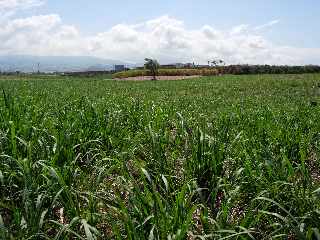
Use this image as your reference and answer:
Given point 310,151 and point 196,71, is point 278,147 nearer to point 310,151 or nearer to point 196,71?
point 310,151

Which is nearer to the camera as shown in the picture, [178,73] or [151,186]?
[151,186]

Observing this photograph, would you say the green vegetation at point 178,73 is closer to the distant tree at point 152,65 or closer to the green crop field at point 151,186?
the distant tree at point 152,65

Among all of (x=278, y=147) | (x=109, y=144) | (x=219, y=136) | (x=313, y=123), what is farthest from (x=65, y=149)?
(x=313, y=123)

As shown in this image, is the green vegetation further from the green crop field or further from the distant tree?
the green crop field

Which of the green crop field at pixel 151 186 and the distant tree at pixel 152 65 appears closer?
the green crop field at pixel 151 186

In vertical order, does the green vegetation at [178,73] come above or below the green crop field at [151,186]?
below

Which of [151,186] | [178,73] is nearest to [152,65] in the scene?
[178,73]

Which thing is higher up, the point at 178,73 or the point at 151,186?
the point at 151,186

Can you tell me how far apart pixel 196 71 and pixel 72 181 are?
8267 centimetres

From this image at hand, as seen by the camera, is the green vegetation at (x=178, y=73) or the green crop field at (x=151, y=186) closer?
the green crop field at (x=151, y=186)

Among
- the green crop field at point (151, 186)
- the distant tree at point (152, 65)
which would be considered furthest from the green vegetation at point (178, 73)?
the green crop field at point (151, 186)

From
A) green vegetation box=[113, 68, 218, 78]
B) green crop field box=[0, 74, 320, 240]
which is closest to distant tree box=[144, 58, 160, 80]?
green vegetation box=[113, 68, 218, 78]

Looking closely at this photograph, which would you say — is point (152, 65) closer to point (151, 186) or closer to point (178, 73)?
point (178, 73)

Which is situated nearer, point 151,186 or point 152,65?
point 151,186
